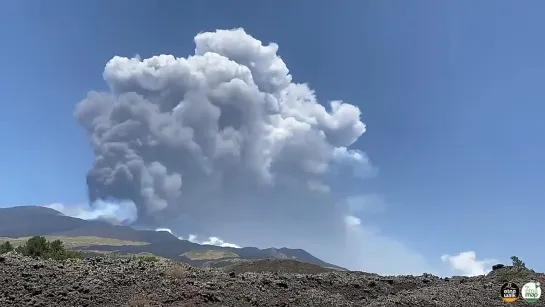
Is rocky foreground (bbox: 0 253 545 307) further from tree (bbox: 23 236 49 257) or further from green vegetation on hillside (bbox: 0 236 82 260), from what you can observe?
tree (bbox: 23 236 49 257)

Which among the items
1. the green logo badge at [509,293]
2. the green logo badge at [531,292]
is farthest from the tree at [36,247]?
the green logo badge at [531,292]

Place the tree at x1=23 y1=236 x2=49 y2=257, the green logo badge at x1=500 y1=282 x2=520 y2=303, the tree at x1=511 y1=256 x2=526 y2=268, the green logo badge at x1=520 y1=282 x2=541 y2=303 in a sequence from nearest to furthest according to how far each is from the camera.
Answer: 1. the green logo badge at x1=500 y1=282 x2=520 y2=303
2. the green logo badge at x1=520 y1=282 x2=541 y2=303
3. the tree at x1=511 y1=256 x2=526 y2=268
4. the tree at x1=23 y1=236 x2=49 y2=257

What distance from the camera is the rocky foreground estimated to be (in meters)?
18.3

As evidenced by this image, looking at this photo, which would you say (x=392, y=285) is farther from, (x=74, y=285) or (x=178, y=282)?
(x=74, y=285)

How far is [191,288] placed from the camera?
19.2m

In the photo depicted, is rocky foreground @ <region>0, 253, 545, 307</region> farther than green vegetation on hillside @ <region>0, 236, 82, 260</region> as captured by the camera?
No

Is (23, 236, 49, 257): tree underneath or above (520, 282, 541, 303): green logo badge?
above

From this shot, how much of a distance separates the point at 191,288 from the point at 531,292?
14.1 m

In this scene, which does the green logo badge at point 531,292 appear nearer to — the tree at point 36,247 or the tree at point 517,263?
the tree at point 517,263

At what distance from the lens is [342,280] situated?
23078 mm

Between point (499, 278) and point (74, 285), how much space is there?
64.6 ft

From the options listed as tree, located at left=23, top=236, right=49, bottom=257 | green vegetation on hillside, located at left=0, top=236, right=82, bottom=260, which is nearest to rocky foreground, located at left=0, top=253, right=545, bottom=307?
green vegetation on hillside, located at left=0, top=236, right=82, bottom=260

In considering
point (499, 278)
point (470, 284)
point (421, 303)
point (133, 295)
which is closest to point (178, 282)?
point (133, 295)

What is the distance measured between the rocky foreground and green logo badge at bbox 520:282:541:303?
31 cm
